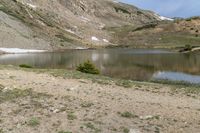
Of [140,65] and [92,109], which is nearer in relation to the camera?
[92,109]

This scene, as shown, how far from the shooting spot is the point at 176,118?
1988cm

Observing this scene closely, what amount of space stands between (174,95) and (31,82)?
9.91 meters

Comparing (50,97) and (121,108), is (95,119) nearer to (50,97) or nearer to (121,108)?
(121,108)

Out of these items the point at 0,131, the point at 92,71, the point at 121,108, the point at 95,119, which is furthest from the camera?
the point at 92,71

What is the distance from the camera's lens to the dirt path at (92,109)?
18.5 meters

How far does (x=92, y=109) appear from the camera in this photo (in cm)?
2156

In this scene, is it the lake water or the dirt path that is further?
the lake water

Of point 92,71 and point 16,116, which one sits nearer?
point 16,116

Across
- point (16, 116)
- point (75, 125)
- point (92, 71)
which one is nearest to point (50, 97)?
point (16, 116)

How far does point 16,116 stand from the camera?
20312 millimetres

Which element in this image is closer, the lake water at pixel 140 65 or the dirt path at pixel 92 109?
the dirt path at pixel 92 109

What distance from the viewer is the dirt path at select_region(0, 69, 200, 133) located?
60.6ft

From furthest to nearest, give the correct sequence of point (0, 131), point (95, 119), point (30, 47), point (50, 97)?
1. point (30, 47)
2. point (50, 97)
3. point (95, 119)
4. point (0, 131)

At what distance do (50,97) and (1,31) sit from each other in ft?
473
